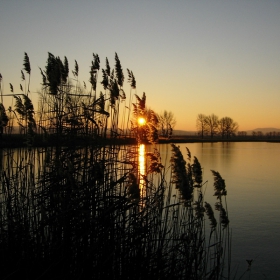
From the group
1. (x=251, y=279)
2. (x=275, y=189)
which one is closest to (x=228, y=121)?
(x=275, y=189)

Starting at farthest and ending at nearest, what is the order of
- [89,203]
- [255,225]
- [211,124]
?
[211,124] → [255,225] → [89,203]

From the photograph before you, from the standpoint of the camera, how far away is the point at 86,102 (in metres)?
3.99

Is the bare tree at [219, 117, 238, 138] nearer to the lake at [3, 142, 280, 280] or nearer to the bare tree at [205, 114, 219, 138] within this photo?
the bare tree at [205, 114, 219, 138]

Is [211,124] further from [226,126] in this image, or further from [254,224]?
[254,224]

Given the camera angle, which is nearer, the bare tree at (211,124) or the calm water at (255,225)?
the calm water at (255,225)

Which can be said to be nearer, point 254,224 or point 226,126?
point 254,224

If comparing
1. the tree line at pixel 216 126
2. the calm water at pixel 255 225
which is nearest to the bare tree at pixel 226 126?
the tree line at pixel 216 126

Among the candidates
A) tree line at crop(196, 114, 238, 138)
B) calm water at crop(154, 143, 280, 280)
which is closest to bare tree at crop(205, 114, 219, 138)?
tree line at crop(196, 114, 238, 138)

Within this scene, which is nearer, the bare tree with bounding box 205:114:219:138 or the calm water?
the calm water

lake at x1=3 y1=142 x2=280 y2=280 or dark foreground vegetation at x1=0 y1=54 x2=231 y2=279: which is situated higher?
dark foreground vegetation at x1=0 y1=54 x2=231 y2=279

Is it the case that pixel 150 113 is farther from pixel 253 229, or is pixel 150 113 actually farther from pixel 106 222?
pixel 253 229

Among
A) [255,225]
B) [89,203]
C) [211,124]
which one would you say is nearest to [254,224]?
[255,225]

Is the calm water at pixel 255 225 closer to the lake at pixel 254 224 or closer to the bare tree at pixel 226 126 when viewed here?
the lake at pixel 254 224

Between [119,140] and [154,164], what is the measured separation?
602 mm
